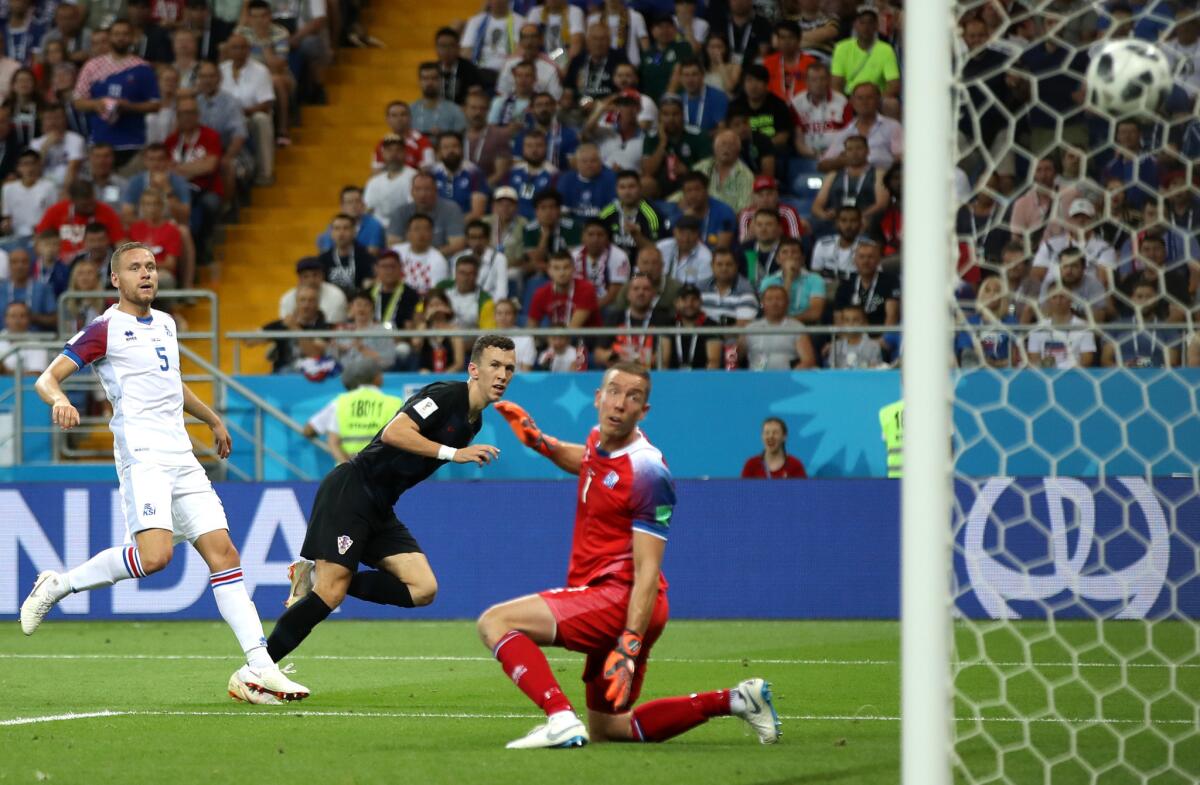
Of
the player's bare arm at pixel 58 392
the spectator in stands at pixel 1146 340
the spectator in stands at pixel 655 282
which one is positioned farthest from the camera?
the spectator in stands at pixel 655 282

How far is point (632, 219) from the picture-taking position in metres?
15.2

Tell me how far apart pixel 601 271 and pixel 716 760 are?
8836 millimetres

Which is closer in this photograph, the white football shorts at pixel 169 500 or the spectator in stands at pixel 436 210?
the white football shorts at pixel 169 500

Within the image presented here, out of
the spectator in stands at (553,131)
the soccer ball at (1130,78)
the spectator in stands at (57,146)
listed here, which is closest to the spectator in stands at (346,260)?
the spectator in stands at (553,131)

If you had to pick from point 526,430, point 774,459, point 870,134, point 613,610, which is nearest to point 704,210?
point 870,134

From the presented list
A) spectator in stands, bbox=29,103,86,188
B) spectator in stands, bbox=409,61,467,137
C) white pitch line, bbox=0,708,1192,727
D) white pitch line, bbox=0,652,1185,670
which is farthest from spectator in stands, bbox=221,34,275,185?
white pitch line, bbox=0,708,1192,727

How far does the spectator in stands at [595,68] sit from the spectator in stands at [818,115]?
5.98ft

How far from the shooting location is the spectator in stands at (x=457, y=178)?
1620 centimetres

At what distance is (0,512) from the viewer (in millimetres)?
13008

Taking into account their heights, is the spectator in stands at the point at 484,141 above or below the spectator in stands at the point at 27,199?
above

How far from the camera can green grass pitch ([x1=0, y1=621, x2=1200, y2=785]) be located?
6.10 meters

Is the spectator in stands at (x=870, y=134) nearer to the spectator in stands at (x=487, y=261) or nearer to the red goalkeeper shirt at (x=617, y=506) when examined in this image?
the spectator in stands at (x=487, y=261)

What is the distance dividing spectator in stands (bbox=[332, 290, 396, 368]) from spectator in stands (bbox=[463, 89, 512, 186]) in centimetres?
235

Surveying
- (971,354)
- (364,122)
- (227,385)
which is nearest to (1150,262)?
(971,354)
